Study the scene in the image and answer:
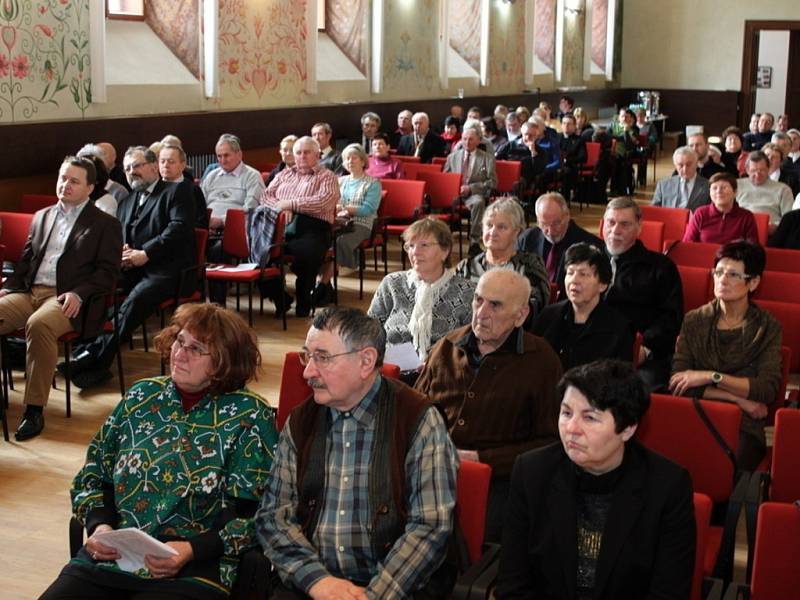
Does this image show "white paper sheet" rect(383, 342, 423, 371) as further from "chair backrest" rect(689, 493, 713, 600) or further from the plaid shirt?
"chair backrest" rect(689, 493, 713, 600)

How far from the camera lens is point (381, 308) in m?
4.93

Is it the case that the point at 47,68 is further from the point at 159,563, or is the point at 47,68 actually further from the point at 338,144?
the point at 159,563

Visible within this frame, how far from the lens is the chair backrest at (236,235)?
7.91m

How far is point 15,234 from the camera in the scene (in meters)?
6.67

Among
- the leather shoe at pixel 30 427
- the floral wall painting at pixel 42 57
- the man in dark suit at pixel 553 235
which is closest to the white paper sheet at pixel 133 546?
the leather shoe at pixel 30 427

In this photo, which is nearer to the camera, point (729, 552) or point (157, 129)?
point (729, 552)

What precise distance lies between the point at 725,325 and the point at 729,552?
142cm

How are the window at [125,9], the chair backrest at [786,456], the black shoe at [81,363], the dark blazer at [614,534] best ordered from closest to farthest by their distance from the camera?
the dark blazer at [614,534] < the chair backrest at [786,456] < the black shoe at [81,363] < the window at [125,9]

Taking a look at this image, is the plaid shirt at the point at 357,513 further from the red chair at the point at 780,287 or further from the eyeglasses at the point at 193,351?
the red chair at the point at 780,287

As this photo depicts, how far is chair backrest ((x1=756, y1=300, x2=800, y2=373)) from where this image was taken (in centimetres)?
491

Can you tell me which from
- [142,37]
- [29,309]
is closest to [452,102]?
[142,37]

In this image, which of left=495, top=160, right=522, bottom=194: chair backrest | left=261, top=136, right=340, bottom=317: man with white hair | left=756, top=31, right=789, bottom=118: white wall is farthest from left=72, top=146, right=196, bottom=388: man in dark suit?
left=756, top=31, right=789, bottom=118: white wall

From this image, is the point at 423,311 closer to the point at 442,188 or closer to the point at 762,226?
the point at 762,226

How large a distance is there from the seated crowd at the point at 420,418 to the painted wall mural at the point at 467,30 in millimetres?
11573
